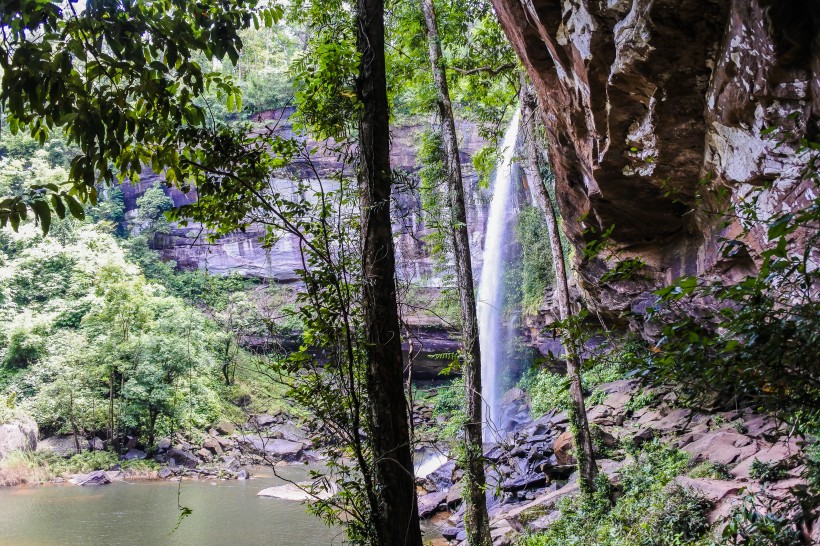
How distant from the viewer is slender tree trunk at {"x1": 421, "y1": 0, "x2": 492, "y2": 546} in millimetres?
6480

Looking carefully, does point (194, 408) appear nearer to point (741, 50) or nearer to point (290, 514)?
point (290, 514)

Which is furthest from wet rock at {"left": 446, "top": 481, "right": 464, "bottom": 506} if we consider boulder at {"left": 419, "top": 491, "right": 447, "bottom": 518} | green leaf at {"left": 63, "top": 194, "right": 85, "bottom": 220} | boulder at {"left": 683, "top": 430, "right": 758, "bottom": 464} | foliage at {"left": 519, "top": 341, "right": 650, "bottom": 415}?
green leaf at {"left": 63, "top": 194, "right": 85, "bottom": 220}

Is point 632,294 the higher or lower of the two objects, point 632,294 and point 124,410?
the higher

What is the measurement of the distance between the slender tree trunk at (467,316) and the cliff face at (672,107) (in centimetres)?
131

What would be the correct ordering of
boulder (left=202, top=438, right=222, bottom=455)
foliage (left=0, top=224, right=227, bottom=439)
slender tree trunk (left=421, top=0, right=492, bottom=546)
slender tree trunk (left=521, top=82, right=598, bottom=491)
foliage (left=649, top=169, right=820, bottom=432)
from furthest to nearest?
1. boulder (left=202, top=438, right=222, bottom=455)
2. foliage (left=0, top=224, right=227, bottom=439)
3. slender tree trunk (left=521, top=82, right=598, bottom=491)
4. slender tree trunk (left=421, top=0, right=492, bottom=546)
5. foliage (left=649, top=169, right=820, bottom=432)

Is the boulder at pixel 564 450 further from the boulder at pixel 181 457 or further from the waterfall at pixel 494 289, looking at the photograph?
the boulder at pixel 181 457

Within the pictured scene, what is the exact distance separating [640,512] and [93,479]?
52.8 ft

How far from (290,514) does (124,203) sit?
90.2ft

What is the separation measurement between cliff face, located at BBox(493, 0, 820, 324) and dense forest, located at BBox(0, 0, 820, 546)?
0.03 m

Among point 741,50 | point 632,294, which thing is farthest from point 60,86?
point 632,294

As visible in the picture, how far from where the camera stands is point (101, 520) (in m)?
11.6

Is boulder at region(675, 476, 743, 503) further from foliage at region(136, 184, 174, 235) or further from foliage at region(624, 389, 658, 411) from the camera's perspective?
foliage at region(136, 184, 174, 235)

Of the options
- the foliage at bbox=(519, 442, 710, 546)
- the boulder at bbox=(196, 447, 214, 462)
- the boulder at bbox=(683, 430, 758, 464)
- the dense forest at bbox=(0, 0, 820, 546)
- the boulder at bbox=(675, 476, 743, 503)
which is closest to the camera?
the dense forest at bbox=(0, 0, 820, 546)

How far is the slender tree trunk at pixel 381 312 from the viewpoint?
254 cm
